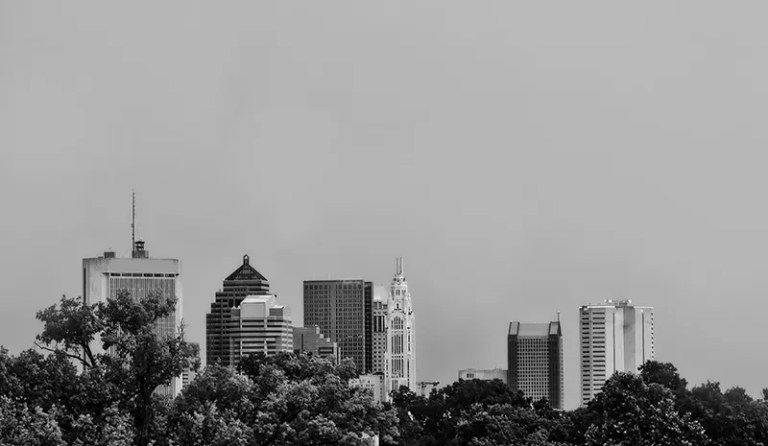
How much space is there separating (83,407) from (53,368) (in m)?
1.77

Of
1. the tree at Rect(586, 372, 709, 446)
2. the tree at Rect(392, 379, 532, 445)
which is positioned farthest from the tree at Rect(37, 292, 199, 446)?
the tree at Rect(392, 379, 532, 445)

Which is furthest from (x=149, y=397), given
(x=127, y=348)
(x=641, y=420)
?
(x=641, y=420)

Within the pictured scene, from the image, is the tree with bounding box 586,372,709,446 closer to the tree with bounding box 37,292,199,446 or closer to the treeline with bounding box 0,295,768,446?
the treeline with bounding box 0,295,768,446

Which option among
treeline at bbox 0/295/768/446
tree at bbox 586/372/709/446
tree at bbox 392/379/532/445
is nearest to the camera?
treeline at bbox 0/295/768/446

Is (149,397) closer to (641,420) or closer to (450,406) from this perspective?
(641,420)

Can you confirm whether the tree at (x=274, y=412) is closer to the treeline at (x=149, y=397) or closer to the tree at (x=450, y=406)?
the treeline at (x=149, y=397)

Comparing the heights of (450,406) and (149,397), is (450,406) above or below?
above

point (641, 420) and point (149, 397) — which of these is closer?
point (149, 397)

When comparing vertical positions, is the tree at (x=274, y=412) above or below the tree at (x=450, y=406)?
below

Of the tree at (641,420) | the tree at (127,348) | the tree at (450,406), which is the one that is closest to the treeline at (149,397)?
the tree at (127,348)

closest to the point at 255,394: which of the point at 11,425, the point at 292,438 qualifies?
the point at 292,438

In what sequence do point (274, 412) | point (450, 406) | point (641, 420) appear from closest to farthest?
point (274, 412)
point (641, 420)
point (450, 406)

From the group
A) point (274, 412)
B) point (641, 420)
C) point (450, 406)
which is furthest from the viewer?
point (450, 406)

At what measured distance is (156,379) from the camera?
196 ft
